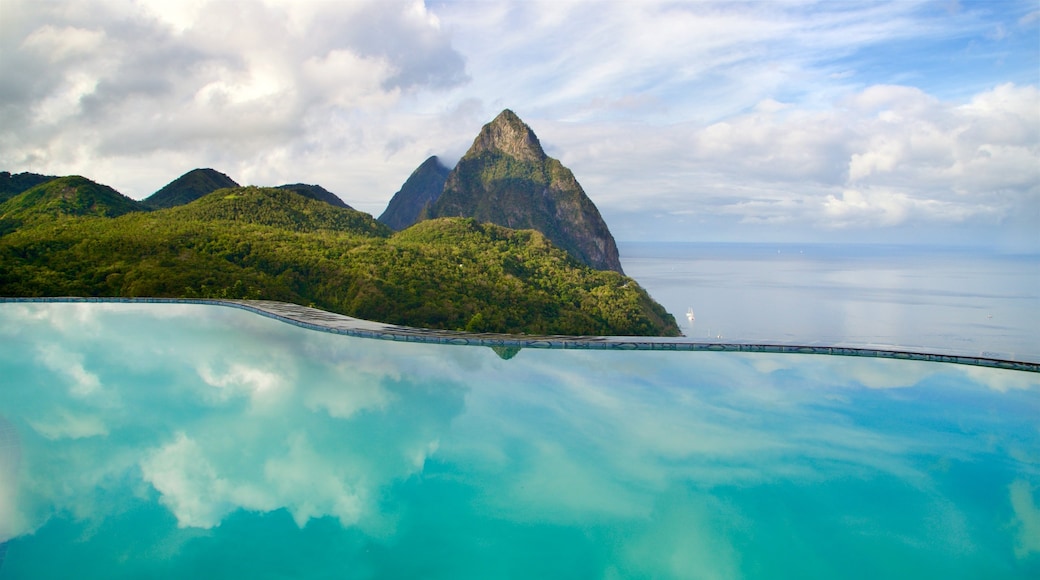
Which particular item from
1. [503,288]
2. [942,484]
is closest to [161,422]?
[942,484]

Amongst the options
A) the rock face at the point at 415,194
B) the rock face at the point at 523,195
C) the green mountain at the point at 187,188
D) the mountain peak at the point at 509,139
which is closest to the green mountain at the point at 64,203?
the green mountain at the point at 187,188

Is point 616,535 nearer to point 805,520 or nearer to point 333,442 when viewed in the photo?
point 805,520

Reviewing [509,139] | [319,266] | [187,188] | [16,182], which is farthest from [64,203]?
[509,139]

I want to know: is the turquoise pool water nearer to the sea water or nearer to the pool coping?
the pool coping

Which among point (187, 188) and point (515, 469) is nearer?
point (515, 469)

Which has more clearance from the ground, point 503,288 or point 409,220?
point 409,220

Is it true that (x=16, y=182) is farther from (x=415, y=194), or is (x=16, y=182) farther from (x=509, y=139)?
(x=415, y=194)

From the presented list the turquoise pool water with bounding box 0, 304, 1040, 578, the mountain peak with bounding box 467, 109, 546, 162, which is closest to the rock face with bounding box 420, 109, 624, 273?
the mountain peak with bounding box 467, 109, 546, 162
